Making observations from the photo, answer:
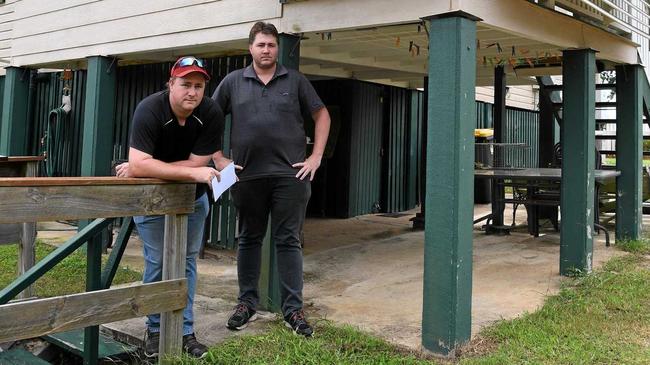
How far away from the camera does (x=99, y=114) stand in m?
6.25

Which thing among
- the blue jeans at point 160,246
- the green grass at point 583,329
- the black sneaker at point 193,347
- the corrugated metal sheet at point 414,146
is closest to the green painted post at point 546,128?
the corrugated metal sheet at point 414,146

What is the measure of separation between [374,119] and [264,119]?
5.90m

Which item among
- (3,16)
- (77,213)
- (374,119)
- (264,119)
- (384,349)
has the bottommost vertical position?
(384,349)

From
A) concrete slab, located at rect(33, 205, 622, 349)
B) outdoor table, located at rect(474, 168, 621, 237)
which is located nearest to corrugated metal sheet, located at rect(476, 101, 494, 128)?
outdoor table, located at rect(474, 168, 621, 237)

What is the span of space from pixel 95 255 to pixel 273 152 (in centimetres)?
115

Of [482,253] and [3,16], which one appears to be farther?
[3,16]

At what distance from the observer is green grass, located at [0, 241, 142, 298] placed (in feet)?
15.8

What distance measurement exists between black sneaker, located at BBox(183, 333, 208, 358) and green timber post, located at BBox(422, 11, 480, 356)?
1.25 metres

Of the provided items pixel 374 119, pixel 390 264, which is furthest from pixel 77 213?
pixel 374 119

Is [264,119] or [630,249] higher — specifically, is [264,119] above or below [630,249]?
above

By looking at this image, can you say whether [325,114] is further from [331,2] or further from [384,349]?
[384,349]

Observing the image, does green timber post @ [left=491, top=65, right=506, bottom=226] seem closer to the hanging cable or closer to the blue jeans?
the blue jeans

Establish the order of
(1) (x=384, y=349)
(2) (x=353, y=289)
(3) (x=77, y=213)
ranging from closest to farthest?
(3) (x=77, y=213) → (1) (x=384, y=349) → (2) (x=353, y=289)

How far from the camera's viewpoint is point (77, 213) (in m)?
2.64
